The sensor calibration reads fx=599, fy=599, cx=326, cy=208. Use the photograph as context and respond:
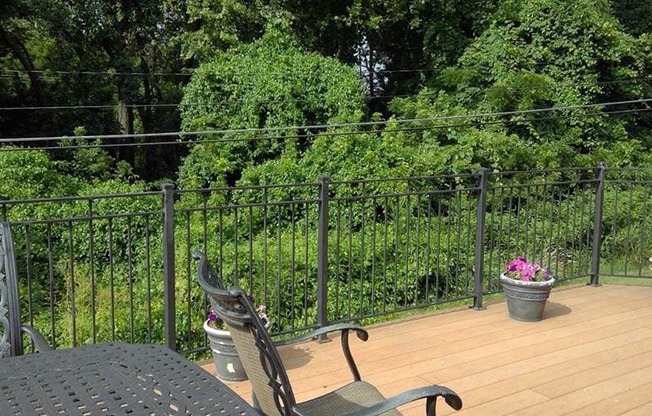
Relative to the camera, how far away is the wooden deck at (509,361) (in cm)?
301

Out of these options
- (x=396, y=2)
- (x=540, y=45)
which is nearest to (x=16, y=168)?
(x=396, y=2)

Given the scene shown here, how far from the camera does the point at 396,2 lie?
13.6 meters

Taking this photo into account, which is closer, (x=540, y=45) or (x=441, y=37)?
(x=540, y=45)

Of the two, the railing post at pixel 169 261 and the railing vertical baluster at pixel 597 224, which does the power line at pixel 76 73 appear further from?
the railing post at pixel 169 261

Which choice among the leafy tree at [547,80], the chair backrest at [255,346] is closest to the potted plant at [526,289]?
the chair backrest at [255,346]

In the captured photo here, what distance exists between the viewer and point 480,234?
4566 millimetres

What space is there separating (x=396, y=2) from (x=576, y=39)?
13.5 feet

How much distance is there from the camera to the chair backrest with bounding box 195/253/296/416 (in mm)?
1602

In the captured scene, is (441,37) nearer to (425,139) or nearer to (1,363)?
(425,139)

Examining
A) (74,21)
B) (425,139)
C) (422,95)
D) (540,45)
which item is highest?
(74,21)

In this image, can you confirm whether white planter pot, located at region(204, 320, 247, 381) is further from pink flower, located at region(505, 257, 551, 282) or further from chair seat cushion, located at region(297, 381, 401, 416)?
pink flower, located at region(505, 257, 551, 282)

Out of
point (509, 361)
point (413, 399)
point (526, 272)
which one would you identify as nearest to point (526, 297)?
point (526, 272)

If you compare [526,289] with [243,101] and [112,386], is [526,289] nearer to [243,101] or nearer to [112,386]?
[112,386]

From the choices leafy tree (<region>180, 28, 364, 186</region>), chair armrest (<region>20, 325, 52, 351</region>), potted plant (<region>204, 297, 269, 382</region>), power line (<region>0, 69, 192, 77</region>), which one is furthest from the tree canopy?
chair armrest (<region>20, 325, 52, 351</region>)
